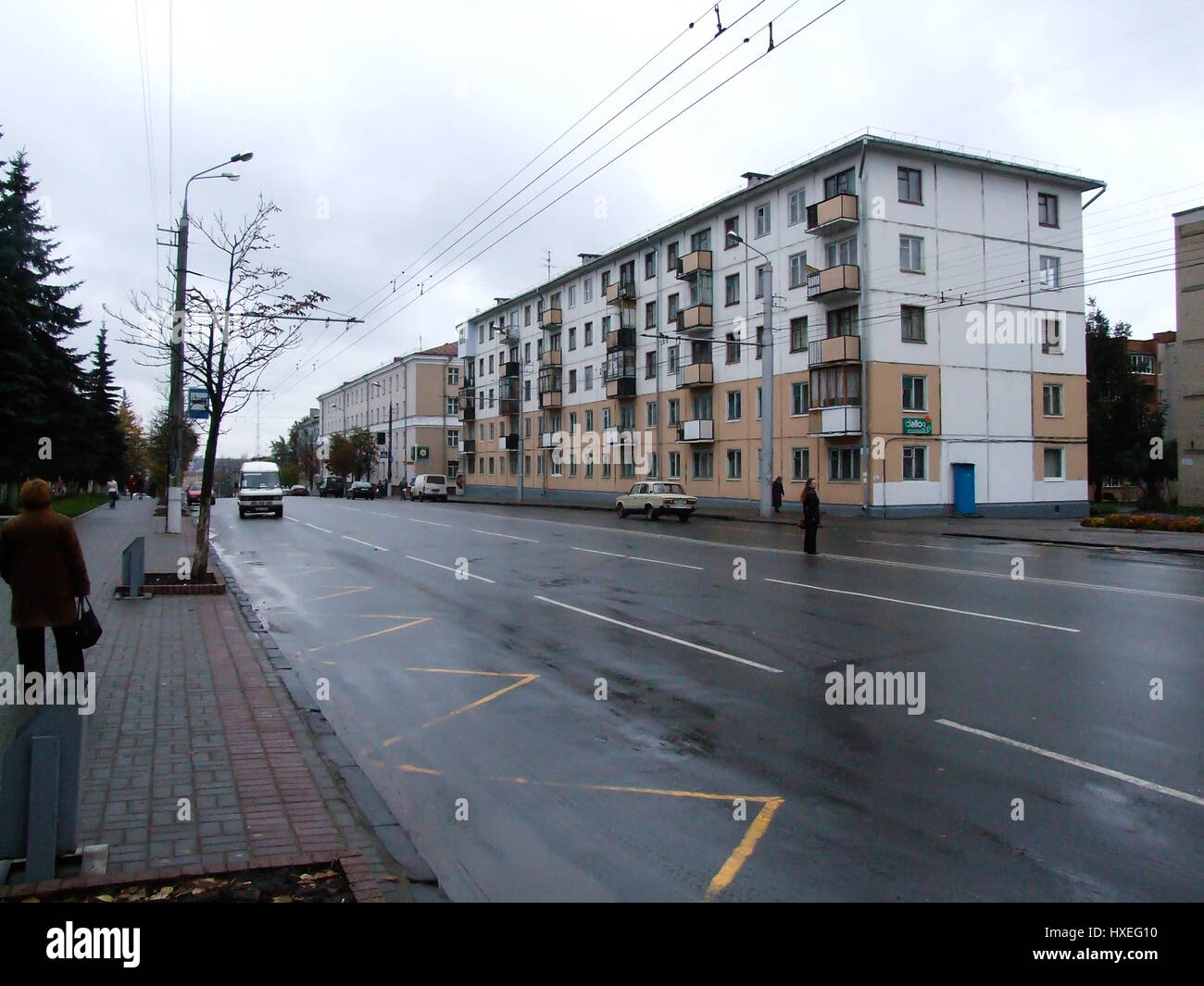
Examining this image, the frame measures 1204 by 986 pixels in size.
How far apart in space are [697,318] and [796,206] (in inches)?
305

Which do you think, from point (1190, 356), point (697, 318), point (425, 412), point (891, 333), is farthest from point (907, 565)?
point (425, 412)

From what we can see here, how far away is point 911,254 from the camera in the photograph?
1390 inches

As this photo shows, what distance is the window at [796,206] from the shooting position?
37375 mm

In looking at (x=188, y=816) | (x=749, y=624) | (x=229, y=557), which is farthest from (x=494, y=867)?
(x=229, y=557)

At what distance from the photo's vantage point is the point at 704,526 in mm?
30312

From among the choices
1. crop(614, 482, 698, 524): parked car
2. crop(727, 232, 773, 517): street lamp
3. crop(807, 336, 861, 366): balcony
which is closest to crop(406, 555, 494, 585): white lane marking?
crop(614, 482, 698, 524): parked car

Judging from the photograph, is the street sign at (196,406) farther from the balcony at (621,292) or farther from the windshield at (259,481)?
the balcony at (621,292)

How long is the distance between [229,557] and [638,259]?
35172mm

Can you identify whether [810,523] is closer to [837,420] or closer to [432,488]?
[837,420]

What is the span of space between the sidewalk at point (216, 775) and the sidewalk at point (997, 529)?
2150 cm

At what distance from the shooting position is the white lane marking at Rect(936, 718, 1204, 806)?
5.07m

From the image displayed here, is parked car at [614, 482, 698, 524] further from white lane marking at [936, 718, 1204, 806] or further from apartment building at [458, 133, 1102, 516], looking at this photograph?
white lane marking at [936, 718, 1204, 806]

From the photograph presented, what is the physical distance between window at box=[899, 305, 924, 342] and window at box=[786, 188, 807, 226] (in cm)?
611

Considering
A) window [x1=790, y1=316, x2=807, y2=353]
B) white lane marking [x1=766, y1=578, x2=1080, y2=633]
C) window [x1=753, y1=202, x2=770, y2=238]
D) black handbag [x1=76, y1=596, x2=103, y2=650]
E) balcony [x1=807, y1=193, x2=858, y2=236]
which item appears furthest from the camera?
window [x1=753, y1=202, x2=770, y2=238]
